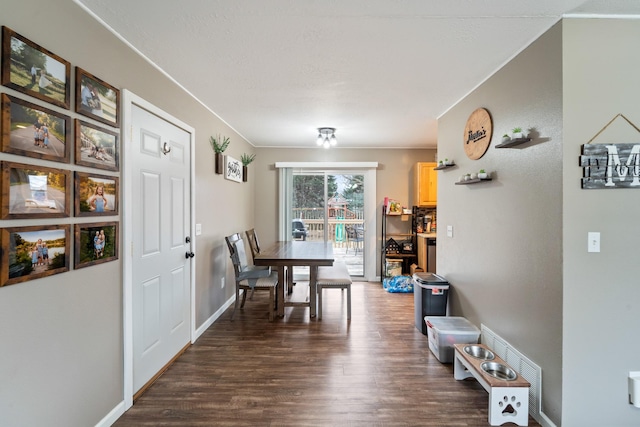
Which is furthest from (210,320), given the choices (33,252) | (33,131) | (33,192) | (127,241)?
(33,131)

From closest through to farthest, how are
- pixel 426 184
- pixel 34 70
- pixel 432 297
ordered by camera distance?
pixel 34 70
pixel 432 297
pixel 426 184

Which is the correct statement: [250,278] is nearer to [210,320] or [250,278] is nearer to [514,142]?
[210,320]

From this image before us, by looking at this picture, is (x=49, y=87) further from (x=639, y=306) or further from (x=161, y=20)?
(x=639, y=306)

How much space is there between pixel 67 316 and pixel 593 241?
9.67 ft

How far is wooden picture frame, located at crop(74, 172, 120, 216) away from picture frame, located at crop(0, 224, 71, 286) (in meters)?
0.16

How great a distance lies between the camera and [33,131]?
1.35 m

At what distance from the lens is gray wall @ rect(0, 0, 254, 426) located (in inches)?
50.9

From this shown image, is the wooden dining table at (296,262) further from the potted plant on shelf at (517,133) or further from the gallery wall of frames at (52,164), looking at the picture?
the potted plant on shelf at (517,133)

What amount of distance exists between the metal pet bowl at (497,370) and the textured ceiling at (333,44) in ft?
7.29

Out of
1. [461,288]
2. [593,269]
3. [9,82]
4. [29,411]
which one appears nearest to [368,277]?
[461,288]

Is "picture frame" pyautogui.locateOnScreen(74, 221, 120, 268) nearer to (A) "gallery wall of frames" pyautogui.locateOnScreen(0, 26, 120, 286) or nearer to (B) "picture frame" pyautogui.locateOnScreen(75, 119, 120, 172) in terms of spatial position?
(A) "gallery wall of frames" pyautogui.locateOnScreen(0, 26, 120, 286)

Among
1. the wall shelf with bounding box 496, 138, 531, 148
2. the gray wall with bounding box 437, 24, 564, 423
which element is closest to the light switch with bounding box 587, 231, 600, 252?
the gray wall with bounding box 437, 24, 564, 423

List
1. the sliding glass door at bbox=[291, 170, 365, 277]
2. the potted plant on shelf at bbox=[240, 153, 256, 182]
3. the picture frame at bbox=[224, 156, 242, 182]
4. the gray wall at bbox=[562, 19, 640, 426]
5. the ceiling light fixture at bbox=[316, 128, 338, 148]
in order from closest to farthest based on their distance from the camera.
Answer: the gray wall at bbox=[562, 19, 640, 426]
the picture frame at bbox=[224, 156, 242, 182]
the ceiling light fixture at bbox=[316, 128, 338, 148]
the potted plant on shelf at bbox=[240, 153, 256, 182]
the sliding glass door at bbox=[291, 170, 365, 277]

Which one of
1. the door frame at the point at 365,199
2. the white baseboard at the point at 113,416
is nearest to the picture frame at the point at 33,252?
the white baseboard at the point at 113,416
